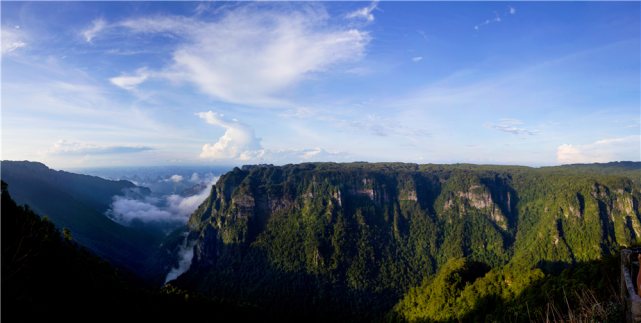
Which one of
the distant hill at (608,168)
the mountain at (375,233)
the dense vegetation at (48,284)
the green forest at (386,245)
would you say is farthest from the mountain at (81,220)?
the distant hill at (608,168)

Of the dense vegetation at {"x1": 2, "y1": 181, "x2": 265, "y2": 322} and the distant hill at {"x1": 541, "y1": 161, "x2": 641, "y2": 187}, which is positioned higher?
the distant hill at {"x1": 541, "y1": 161, "x2": 641, "y2": 187}

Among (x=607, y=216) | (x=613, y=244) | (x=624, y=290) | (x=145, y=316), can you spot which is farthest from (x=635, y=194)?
(x=145, y=316)

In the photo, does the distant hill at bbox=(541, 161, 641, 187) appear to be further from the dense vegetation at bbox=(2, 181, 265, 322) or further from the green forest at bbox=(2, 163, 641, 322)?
the dense vegetation at bbox=(2, 181, 265, 322)

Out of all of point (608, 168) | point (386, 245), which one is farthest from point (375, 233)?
point (608, 168)

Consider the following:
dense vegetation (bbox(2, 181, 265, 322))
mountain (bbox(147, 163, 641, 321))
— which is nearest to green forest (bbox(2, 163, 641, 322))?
mountain (bbox(147, 163, 641, 321))

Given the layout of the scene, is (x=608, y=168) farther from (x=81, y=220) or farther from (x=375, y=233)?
(x=81, y=220)

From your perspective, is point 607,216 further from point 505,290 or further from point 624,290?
point 624,290

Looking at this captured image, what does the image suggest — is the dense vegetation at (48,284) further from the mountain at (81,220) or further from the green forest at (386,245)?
the mountain at (81,220)
